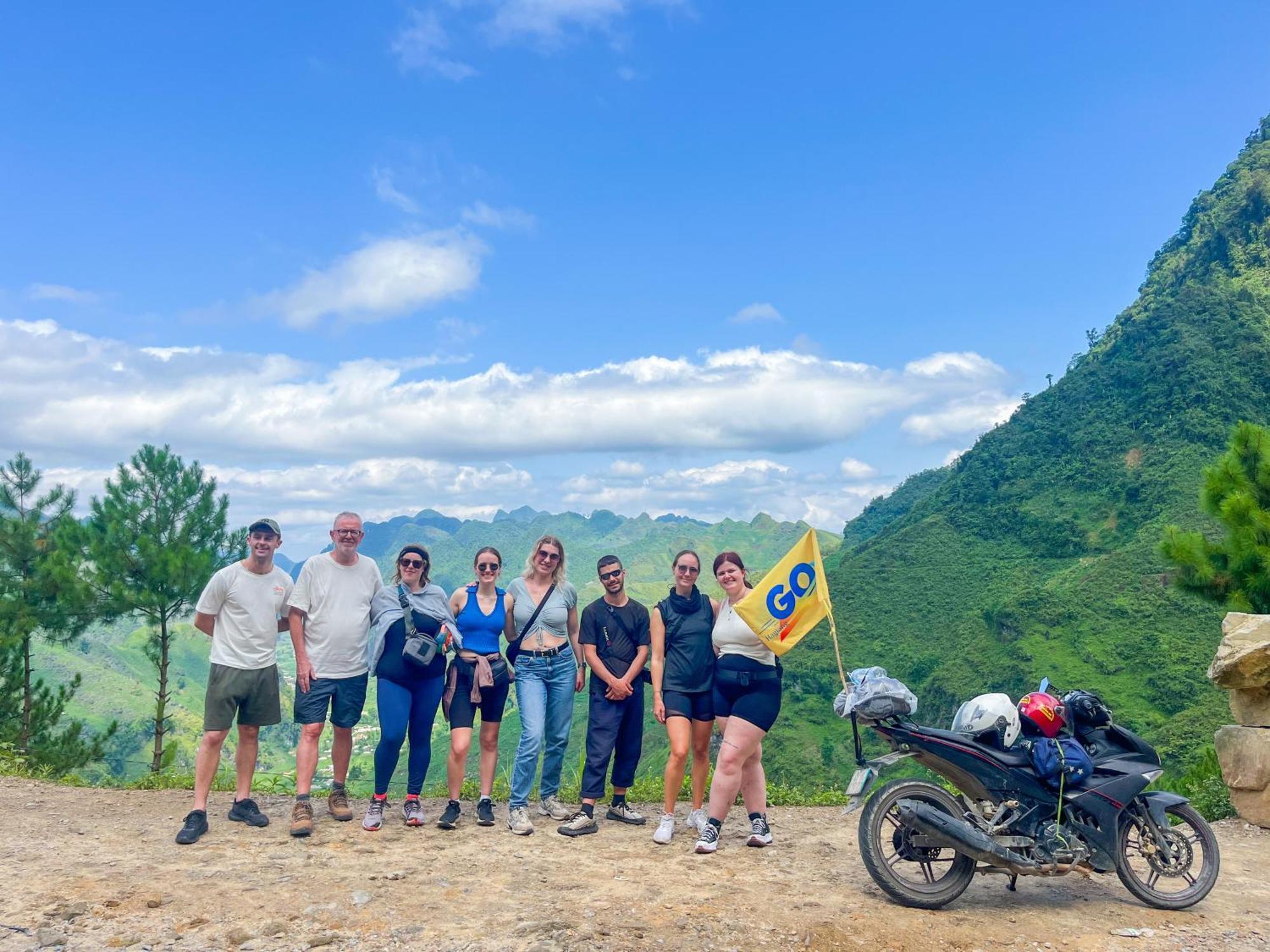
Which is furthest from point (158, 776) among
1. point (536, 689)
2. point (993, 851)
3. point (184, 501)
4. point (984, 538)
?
point (984, 538)

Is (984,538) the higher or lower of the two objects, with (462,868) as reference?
higher

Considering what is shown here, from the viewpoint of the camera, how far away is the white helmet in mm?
4789

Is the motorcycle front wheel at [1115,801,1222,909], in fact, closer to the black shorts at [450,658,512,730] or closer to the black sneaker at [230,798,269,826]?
the black shorts at [450,658,512,730]

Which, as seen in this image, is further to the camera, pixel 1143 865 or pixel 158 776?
pixel 158 776

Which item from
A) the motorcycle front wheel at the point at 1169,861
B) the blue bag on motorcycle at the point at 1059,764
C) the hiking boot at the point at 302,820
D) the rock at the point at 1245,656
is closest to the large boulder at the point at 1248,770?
the rock at the point at 1245,656

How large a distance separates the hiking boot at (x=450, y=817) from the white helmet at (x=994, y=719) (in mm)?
3285

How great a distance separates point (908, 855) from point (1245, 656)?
4041mm

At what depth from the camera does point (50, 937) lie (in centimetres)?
392

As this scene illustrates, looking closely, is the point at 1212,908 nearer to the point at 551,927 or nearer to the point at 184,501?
the point at 551,927

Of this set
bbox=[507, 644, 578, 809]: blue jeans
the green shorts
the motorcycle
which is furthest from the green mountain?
the green shorts

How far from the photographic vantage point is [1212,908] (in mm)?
4848

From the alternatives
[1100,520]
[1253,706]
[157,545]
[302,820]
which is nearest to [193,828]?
[302,820]

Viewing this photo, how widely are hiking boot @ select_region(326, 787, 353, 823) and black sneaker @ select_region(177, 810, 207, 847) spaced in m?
0.80

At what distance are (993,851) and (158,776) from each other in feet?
24.7
